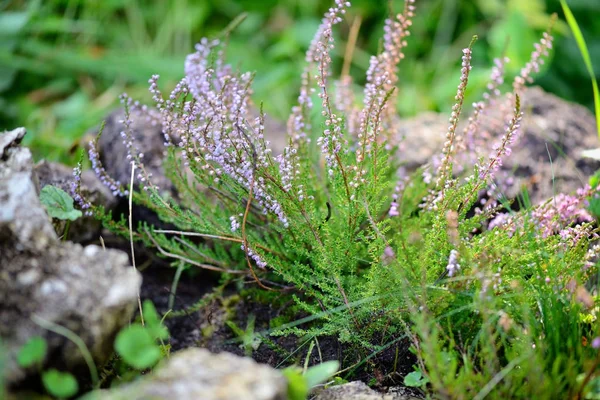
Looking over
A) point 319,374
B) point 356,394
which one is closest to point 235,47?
point 356,394

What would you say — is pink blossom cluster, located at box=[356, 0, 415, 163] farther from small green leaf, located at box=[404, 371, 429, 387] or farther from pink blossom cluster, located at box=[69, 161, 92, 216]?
pink blossom cluster, located at box=[69, 161, 92, 216]

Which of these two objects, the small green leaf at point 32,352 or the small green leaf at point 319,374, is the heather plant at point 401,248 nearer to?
the small green leaf at point 319,374

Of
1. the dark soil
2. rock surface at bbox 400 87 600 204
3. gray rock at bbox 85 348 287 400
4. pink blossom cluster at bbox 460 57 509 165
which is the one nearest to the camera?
gray rock at bbox 85 348 287 400

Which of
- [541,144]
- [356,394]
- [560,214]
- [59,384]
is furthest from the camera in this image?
[541,144]

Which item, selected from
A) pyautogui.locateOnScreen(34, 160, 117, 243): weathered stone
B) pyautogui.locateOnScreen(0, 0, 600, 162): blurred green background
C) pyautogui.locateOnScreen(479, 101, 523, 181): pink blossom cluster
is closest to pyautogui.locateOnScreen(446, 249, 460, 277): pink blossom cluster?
pyautogui.locateOnScreen(479, 101, 523, 181): pink blossom cluster

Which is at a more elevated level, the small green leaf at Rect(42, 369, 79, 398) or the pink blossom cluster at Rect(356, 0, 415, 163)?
the pink blossom cluster at Rect(356, 0, 415, 163)

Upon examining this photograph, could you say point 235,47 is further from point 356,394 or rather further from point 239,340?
point 356,394
